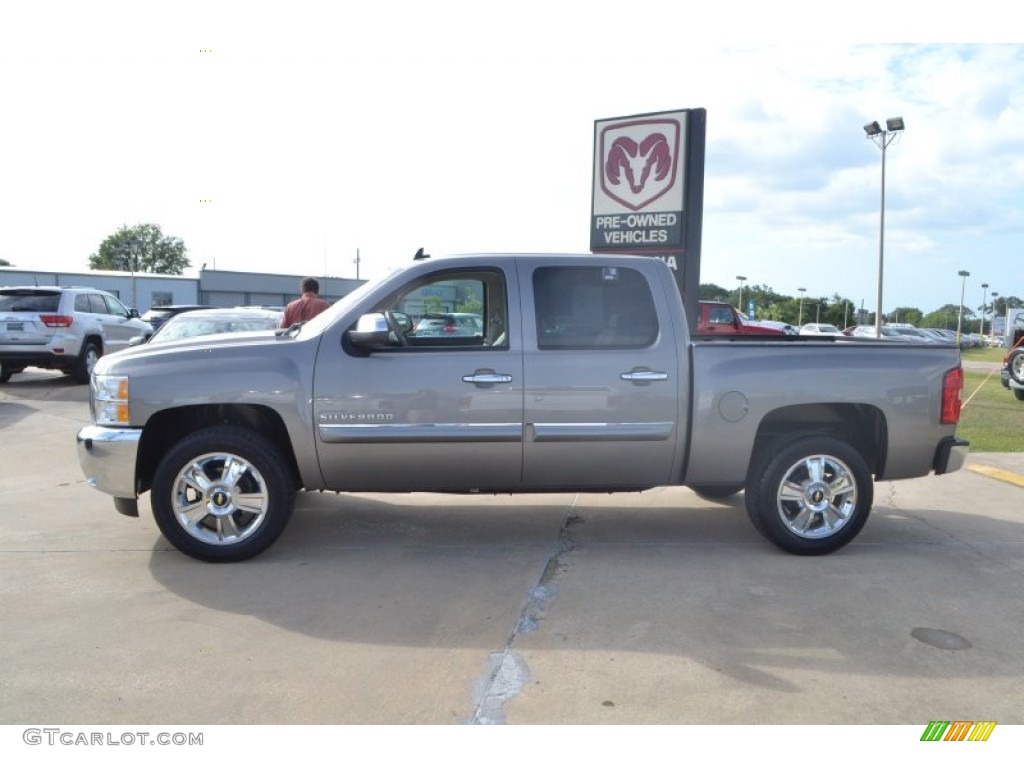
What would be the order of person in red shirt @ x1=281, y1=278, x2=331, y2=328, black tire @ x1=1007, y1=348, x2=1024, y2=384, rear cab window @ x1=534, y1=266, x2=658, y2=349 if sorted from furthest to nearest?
black tire @ x1=1007, y1=348, x2=1024, y2=384, person in red shirt @ x1=281, y1=278, x2=331, y2=328, rear cab window @ x1=534, y1=266, x2=658, y2=349

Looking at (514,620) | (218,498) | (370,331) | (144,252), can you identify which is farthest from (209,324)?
(144,252)

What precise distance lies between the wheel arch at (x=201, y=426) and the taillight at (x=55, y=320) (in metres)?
11.2

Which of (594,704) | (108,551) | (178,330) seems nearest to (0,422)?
(178,330)

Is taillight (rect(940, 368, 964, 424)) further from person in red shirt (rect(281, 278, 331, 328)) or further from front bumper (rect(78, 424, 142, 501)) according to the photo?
person in red shirt (rect(281, 278, 331, 328))

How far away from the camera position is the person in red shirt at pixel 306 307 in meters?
9.26

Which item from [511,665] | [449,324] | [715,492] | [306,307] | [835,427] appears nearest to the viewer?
[511,665]

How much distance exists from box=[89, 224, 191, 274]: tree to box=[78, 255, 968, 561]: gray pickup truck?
340 feet

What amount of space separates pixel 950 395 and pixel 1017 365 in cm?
1250

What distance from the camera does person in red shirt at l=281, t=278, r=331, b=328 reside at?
9.26 m

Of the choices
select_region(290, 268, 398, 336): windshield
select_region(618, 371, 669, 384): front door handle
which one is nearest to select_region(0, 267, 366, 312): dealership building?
select_region(290, 268, 398, 336): windshield

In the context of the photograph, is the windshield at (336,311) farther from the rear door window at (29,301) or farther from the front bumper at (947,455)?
the rear door window at (29,301)

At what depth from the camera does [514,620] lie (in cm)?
418

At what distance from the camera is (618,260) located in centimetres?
532

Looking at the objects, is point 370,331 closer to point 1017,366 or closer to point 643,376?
point 643,376
